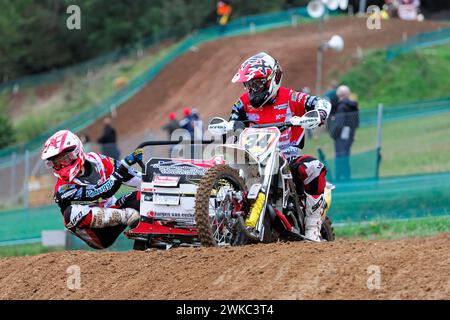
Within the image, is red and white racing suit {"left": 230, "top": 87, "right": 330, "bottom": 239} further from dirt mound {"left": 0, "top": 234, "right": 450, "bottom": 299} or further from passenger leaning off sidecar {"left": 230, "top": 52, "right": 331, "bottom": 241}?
dirt mound {"left": 0, "top": 234, "right": 450, "bottom": 299}

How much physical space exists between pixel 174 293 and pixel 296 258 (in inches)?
46.0

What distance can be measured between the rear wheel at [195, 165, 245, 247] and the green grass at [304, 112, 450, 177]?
33.0 ft

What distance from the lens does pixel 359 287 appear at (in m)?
7.45

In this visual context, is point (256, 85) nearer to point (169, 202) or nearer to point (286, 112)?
point (286, 112)

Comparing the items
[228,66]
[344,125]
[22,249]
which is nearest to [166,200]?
[22,249]

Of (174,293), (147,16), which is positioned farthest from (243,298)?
(147,16)

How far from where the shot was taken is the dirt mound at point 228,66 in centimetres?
3659

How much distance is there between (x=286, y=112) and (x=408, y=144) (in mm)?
11944

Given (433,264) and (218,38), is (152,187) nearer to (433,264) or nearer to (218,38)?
(433,264)

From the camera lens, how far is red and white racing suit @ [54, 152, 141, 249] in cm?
1034

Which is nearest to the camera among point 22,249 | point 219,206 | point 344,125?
point 219,206

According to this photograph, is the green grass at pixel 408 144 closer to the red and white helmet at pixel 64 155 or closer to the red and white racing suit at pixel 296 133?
the red and white racing suit at pixel 296 133

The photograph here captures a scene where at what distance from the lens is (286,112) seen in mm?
10625

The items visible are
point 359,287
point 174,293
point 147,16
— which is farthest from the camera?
point 147,16
